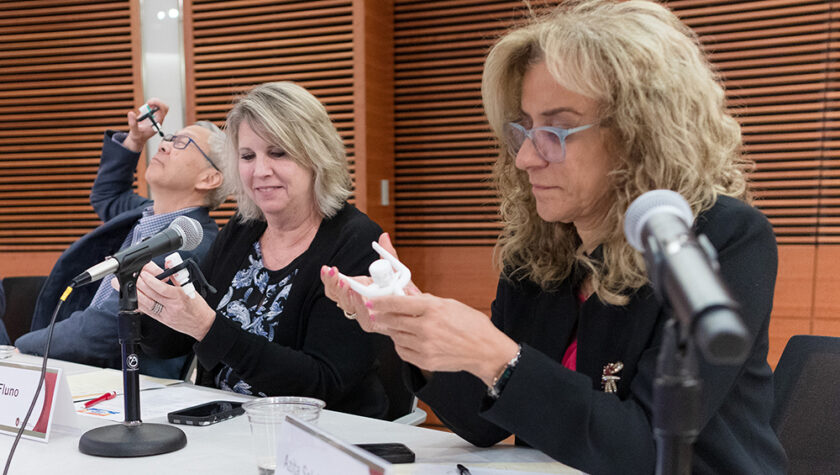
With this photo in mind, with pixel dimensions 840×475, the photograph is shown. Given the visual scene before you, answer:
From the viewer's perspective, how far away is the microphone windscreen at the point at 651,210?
0.78 meters

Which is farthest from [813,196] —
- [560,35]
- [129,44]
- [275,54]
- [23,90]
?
[23,90]

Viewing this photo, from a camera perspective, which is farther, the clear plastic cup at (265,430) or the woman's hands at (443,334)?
the clear plastic cup at (265,430)

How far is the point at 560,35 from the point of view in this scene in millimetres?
1552

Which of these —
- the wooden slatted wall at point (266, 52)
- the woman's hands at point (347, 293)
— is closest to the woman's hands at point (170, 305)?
the woman's hands at point (347, 293)

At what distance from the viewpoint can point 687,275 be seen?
2.13 feet

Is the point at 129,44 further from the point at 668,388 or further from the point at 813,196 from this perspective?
the point at 668,388

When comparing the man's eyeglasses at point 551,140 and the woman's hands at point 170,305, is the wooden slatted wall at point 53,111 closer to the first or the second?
the woman's hands at point 170,305

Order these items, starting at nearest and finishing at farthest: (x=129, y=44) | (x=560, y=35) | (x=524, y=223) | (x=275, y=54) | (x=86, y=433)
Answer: (x=560, y=35), (x=86, y=433), (x=524, y=223), (x=275, y=54), (x=129, y=44)

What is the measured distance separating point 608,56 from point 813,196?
9.44 ft

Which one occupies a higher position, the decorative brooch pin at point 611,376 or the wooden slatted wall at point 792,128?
the wooden slatted wall at point 792,128

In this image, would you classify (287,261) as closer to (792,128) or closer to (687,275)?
(687,275)

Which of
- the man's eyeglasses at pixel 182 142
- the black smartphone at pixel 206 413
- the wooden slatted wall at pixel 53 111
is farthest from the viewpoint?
the wooden slatted wall at pixel 53 111

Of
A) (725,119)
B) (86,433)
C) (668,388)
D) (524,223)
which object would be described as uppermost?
(725,119)

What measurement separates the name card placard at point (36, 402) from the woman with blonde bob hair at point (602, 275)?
796 millimetres
